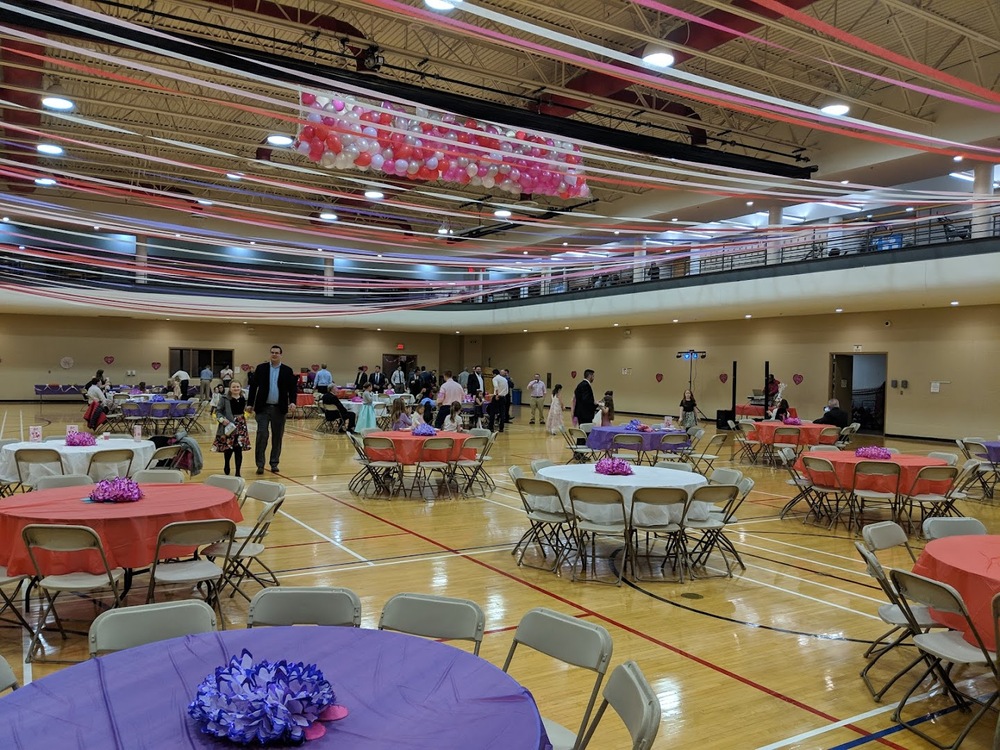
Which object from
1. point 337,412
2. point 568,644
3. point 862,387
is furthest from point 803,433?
point 568,644

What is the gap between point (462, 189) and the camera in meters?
23.0

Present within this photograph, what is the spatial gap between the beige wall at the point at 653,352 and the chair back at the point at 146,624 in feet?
60.5

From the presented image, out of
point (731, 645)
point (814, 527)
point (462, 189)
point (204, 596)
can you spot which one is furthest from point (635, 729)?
point (462, 189)

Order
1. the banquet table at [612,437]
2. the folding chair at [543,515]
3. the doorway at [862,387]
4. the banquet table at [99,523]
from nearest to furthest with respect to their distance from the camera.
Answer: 1. the banquet table at [99,523]
2. the folding chair at [543,515]
3. the banquet table at [612,437]
4. the doorway at [862,387]

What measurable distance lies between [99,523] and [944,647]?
467 cm

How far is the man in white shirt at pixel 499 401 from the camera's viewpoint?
707 inches

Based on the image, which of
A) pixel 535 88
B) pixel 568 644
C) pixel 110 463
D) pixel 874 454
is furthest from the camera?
pixel 535 88

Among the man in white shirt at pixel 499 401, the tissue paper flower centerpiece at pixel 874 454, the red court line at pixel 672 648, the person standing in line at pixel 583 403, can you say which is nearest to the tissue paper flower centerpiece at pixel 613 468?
the red court line at pixel 672 648

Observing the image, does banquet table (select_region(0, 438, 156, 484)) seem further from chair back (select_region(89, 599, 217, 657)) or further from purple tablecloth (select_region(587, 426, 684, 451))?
purple tablecloth (select_region(587, 426, 684, 451))

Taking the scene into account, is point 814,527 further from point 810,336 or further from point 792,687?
point 810,336

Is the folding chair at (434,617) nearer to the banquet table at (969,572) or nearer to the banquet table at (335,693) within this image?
the banquet table at (335,693)

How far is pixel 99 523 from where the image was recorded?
4.54 m

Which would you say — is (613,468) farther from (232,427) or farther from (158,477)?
(232,427)

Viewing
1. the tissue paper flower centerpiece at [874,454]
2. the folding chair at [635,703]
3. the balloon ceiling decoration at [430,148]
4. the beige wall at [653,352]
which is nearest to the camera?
the folding chair at [635,703]
